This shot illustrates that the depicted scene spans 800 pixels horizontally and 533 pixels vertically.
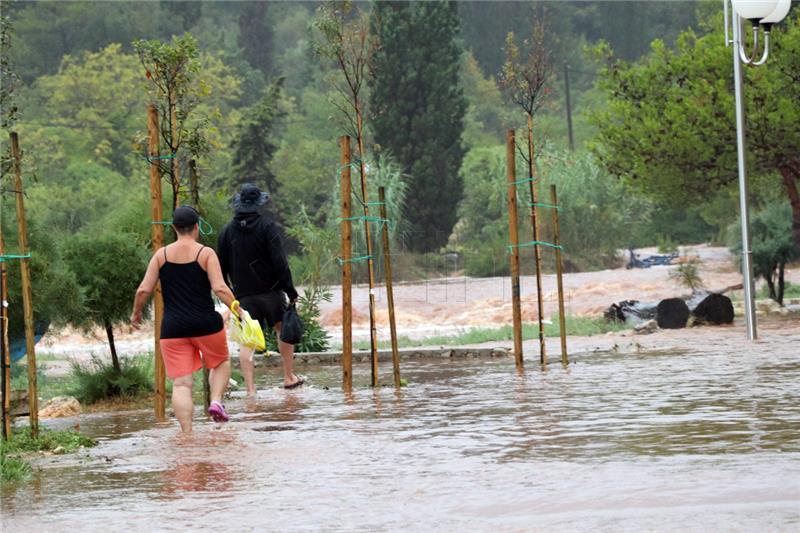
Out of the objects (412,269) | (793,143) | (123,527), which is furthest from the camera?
(412,269)

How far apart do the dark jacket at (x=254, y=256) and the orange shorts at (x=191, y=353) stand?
7.87 feet

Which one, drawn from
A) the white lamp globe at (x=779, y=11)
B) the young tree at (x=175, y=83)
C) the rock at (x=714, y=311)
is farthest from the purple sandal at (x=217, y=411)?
the rock at (x=714, y=311)

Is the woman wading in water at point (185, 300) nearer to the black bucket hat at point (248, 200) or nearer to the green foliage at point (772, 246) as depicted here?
the black bucket hat at point (248, 200)

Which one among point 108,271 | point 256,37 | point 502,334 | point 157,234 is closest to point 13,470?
point 157,234

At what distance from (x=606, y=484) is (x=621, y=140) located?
818 inches

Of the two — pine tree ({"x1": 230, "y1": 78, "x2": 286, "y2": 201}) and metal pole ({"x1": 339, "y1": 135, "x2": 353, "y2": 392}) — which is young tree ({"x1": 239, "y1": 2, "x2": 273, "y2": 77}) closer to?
pine tree ({"x1": 230, "y1": 78, "x2": 286, "y2": 201})

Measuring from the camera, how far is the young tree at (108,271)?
50.6ft

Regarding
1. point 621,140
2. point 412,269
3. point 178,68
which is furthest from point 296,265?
point 178,68

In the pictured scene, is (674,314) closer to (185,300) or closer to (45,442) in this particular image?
(185,300)

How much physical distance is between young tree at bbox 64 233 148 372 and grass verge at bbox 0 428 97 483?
389cm

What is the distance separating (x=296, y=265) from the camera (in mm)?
41438

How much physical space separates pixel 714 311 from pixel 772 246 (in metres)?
3.84

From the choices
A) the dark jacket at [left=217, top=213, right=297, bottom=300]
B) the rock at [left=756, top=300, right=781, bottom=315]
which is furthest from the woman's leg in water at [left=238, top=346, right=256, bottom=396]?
the rock at [left=756, top=300, right=781, bottom=315]

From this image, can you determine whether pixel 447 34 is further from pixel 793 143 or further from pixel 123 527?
pixel 123 527
